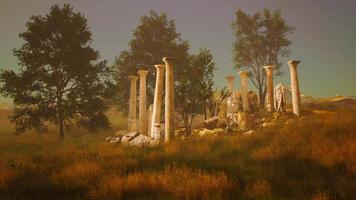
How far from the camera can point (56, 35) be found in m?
23.0

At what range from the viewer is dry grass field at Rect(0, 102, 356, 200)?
727cm

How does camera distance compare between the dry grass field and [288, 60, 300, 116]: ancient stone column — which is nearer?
the dry grass field

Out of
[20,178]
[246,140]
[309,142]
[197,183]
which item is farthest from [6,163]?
[309,142]

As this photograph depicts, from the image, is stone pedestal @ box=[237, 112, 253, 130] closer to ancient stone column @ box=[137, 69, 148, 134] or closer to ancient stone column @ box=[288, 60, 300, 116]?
ancient stone column @ box=[288, 60, 300, 116]

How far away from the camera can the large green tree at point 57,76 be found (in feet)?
68.7

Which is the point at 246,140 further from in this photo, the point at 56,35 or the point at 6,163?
the point at 56,35

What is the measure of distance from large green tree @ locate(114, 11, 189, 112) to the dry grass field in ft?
61.3

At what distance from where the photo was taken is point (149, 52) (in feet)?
107

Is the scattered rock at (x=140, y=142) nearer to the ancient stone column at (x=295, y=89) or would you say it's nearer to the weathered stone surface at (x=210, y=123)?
the weathered stone surface at (x=210, y=123)

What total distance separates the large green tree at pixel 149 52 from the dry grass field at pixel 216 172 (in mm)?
18685

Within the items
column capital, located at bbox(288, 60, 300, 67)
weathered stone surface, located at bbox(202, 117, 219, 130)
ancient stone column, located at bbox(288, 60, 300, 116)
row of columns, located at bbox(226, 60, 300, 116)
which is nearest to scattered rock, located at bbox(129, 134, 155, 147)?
weathered stone surface, located at bbox(202, 117, 219, 130)

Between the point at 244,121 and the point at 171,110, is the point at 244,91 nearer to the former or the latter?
the point at 244,121

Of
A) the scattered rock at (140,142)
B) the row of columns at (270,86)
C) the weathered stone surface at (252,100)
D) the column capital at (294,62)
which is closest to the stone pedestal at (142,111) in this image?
the scattered rock at (140,142)

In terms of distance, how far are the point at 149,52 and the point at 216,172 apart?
84.1 feet
